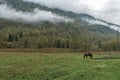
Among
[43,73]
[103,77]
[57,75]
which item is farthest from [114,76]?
[43,73]

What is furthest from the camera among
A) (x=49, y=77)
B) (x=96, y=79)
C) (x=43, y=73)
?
(x=43, y=73)

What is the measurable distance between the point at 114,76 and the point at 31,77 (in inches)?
410

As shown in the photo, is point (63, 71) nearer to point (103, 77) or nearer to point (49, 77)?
point (49, 77)

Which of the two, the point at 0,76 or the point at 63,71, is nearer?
the point at 0,76

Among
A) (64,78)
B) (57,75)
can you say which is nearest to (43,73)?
(57,75)

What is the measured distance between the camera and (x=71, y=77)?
32.2m

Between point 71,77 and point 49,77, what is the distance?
284 cm

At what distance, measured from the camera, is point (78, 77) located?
105ft

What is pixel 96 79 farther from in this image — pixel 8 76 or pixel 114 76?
pixel 8 76

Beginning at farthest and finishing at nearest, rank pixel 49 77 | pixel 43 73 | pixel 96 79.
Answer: pixel 43 73 → pixel 49 77 → pixel 96 79

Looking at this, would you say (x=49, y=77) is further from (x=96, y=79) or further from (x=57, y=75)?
(x=96, y=79)

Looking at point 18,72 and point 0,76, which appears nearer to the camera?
point 0,76

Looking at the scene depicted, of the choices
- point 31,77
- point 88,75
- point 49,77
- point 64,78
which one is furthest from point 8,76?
point 88,75

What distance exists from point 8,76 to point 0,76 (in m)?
1.08
